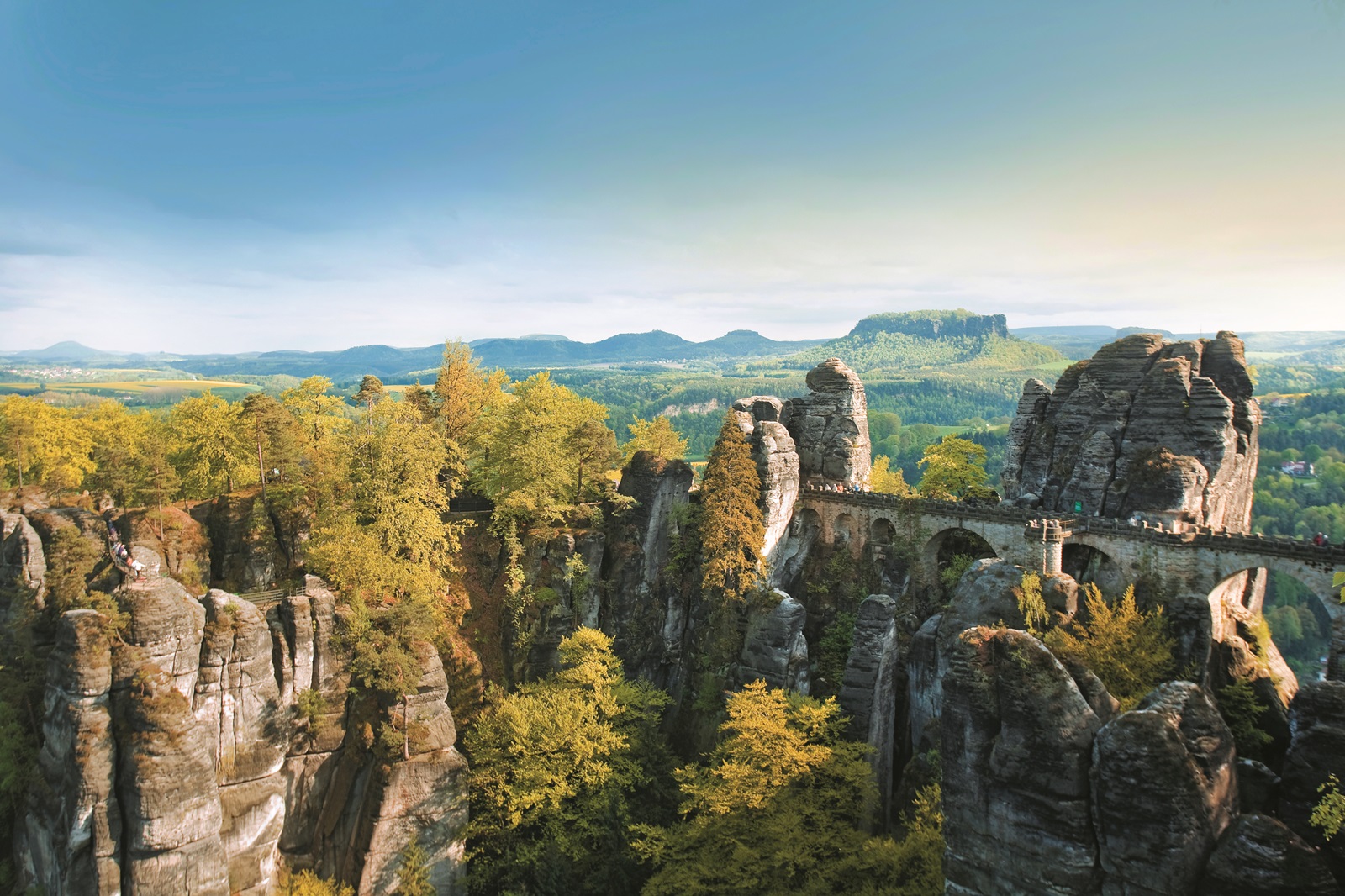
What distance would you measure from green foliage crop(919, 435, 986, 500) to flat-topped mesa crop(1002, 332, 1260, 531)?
358 cm

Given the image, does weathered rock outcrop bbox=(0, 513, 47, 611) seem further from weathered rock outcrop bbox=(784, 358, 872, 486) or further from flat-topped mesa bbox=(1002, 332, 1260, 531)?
flat-topped mesa bbox=(1002, 332, 1260, 531)

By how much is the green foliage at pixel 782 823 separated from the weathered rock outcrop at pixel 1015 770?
6.36 meters

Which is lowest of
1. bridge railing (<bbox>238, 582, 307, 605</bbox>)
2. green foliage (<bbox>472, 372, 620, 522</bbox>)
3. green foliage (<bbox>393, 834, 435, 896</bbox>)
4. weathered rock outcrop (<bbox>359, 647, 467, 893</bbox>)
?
green foliage (<bbox>393, 834, 435, 896</bbox>)

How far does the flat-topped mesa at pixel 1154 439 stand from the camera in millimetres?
33719

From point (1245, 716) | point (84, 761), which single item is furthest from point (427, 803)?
point (1245, 716)

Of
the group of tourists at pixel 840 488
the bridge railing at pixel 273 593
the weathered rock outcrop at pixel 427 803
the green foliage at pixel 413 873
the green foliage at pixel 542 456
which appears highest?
the green foliage at pixel 542 456

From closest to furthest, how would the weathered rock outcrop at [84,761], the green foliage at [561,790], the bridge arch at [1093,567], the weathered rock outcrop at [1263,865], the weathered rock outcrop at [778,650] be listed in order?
the weathered rock outcrop at [1263,865] → the weathered rock outcrop at [84,761] → the green foliage at [561,790] → the bridge arch at [1093,567] → the weathered rock outcrop at [778,650]

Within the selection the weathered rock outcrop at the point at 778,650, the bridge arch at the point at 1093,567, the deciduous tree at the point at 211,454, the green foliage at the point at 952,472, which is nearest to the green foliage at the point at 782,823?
the weathered rock outcrop at the point at 778,650

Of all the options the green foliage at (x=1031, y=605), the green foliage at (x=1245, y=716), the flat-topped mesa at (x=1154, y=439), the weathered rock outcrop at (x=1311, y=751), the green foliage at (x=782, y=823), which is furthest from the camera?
the flat-topped mesa at (x=1154, y=439)

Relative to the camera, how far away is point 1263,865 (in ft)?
44.9

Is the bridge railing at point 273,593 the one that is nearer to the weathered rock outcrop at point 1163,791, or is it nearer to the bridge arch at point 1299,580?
the weathered rock outcrop at point 1163,791

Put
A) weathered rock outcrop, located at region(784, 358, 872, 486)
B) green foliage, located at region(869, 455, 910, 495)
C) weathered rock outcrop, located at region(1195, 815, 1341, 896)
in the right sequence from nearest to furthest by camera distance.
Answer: weathered rock outcrop, located at region(1195, 815, 1341, 896) < weathered rock outcrop, located at region(784, 358, 872, 486) < green foliage, located at region(869, 455, 910, 495)

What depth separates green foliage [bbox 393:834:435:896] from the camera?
1159 inches

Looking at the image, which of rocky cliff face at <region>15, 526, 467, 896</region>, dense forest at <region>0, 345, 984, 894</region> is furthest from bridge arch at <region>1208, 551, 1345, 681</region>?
rocky cliff face at <region>15, 526, 467, 896</region>
